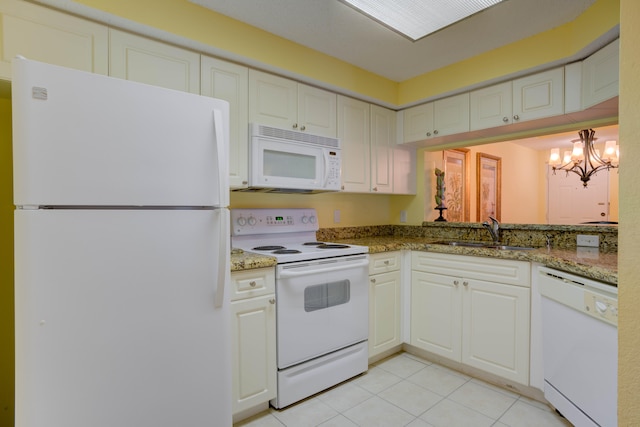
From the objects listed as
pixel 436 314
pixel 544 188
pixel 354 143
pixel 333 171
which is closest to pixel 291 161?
pixel 333 171

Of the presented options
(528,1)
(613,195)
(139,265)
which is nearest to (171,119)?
(139,265)

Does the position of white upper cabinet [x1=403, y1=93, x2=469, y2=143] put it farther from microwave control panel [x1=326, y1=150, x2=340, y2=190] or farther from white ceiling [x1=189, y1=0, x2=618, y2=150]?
microwave control panel [x1=326, y1=150, x2=340, y2=190]

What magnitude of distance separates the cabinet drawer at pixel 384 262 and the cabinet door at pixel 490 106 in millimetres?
1183

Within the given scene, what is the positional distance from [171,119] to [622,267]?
140 cm

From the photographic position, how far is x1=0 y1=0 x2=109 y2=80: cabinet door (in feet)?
4.60

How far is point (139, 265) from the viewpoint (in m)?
1.21

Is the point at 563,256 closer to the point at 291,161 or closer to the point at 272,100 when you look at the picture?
the point at 291,161

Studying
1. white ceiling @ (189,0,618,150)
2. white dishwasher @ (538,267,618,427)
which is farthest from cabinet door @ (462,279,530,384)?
white ceiling @ (189,0,618,150)

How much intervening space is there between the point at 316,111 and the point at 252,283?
4.52ft

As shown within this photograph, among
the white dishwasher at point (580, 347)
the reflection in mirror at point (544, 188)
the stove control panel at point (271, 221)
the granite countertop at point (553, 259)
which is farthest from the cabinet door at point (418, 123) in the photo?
the reflection in mirror at point (544, 188)

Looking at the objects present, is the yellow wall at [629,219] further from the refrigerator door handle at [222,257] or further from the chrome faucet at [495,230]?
the chrome faucet at [495,230]

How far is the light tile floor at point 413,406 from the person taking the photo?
5.99 feet

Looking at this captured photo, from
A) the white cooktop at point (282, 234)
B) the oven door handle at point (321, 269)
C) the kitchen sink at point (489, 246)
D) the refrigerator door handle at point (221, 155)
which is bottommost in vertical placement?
the oven door handle at point (321, 269)

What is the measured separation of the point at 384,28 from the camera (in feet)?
6.93
